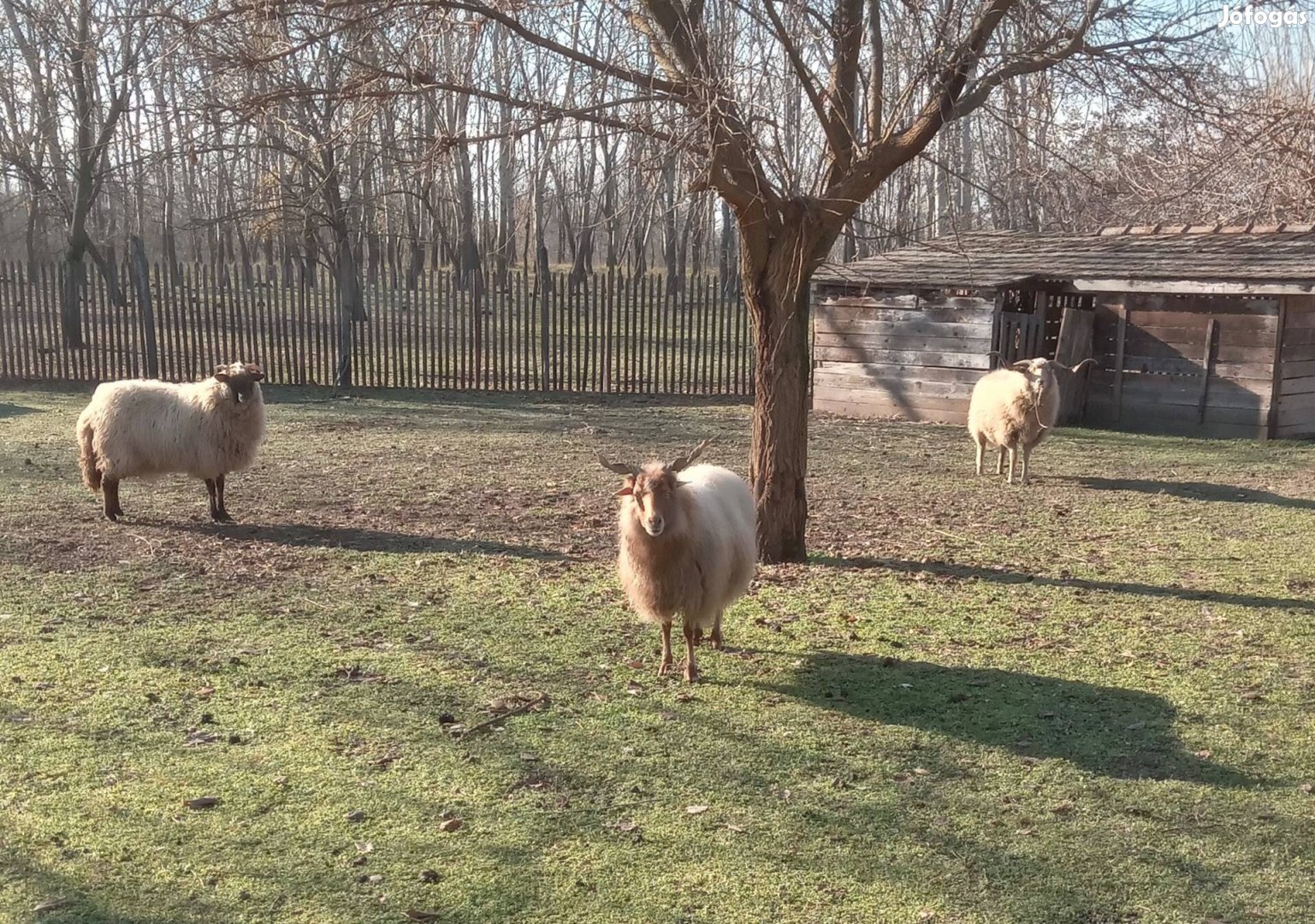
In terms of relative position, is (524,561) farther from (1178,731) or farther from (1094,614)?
(1178,731)

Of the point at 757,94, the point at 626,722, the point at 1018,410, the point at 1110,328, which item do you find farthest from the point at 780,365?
the point at 1110,328

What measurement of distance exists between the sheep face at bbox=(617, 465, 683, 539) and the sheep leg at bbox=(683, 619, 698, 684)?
21.4 inches

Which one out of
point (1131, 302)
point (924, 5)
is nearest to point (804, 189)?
point (924, 5)

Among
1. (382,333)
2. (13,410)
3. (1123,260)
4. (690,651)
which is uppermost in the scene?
(1123,260)

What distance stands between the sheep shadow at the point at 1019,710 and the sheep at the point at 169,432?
5.54 meters

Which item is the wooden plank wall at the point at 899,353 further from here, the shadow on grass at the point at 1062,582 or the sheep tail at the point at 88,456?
the sheep tail at the point at 88,456

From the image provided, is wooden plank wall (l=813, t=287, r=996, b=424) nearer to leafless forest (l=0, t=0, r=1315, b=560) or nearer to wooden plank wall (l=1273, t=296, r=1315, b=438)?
wooden plank wall (l=1273, t=296, r=1315, b=438)

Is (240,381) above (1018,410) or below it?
above

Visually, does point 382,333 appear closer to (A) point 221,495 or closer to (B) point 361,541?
(A) point 221,495

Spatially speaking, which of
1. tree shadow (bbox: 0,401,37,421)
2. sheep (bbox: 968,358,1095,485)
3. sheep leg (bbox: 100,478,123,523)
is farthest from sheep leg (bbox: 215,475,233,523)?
sheep (bbox: 968,358,1095,485)

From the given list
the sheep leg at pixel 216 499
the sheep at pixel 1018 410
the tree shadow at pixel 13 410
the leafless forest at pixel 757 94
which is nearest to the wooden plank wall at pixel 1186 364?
the sheep at pixel 1018 410

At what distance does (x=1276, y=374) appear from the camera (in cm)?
1501

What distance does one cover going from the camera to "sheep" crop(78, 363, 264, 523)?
8.94 meters

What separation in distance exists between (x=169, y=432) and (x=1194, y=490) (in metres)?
9.87
